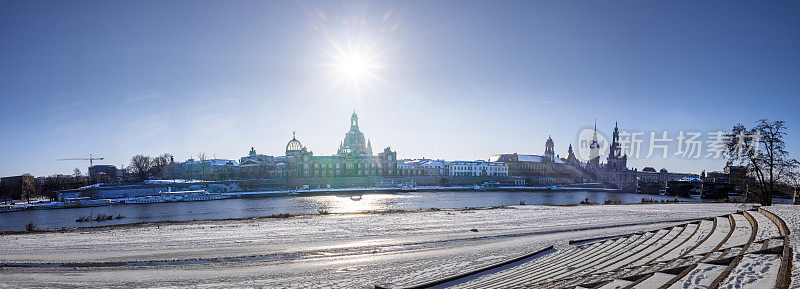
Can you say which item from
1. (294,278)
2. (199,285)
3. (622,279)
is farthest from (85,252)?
(622,279)

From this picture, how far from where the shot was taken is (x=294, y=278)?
1052 centimetres

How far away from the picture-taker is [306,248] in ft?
48.7

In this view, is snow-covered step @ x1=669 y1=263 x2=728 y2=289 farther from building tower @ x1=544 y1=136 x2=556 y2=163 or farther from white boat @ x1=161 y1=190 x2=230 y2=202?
building tower @ x1=544 y1=136 x2=556 y2=163

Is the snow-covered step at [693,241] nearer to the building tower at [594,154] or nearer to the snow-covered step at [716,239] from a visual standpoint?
the snow-covered step at [716,239]

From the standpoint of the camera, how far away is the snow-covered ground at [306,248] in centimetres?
1073

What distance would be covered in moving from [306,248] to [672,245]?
11.5 m

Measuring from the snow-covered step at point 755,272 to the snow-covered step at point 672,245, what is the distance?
1937 millimetres

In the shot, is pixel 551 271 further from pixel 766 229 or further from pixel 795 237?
pixel 766 229

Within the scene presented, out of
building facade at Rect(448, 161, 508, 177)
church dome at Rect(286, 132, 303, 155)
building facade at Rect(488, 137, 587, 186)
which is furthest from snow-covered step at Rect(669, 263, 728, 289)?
church dome at Rect(286, 132, 303, 155)

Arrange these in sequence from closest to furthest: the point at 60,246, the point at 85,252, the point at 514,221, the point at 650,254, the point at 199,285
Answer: the point at 650,254 < the point at 199,285 < the point at 85,252 < the point at 60,246 < the point at 514,221

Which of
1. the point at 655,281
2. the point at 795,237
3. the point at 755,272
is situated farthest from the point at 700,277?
the point at 795,237

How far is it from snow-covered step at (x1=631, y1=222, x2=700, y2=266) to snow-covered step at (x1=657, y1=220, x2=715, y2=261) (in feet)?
0.44

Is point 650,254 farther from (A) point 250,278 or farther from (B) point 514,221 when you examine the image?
(B) point 514,221

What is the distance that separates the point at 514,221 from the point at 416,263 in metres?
11.0
